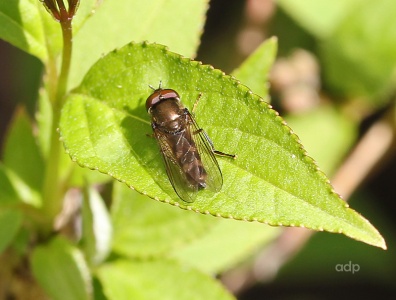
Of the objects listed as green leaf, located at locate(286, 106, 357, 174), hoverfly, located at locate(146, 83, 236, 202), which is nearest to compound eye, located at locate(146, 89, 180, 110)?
hoverfly, located at locate(146, 83, 236, 202)

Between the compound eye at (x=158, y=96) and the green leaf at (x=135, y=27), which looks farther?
the green leaf at (x=135, y=27)

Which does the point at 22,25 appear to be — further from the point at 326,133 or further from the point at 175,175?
the point at 326,133

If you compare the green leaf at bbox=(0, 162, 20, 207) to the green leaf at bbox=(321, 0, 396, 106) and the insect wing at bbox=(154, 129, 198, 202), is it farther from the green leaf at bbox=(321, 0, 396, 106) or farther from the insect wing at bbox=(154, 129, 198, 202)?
the green leaf at bbox=(321, 0, 396, 106)

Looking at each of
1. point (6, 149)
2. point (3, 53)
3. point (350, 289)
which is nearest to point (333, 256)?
point (350, 289)

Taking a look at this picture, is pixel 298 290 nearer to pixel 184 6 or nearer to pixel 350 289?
pixel 350 289

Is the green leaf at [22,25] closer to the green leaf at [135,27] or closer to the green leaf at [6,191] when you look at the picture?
the green leaf at [135,27]

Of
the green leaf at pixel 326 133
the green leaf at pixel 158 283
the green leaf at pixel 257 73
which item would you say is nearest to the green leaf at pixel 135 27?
A: the green leaf at pixel 257 73
